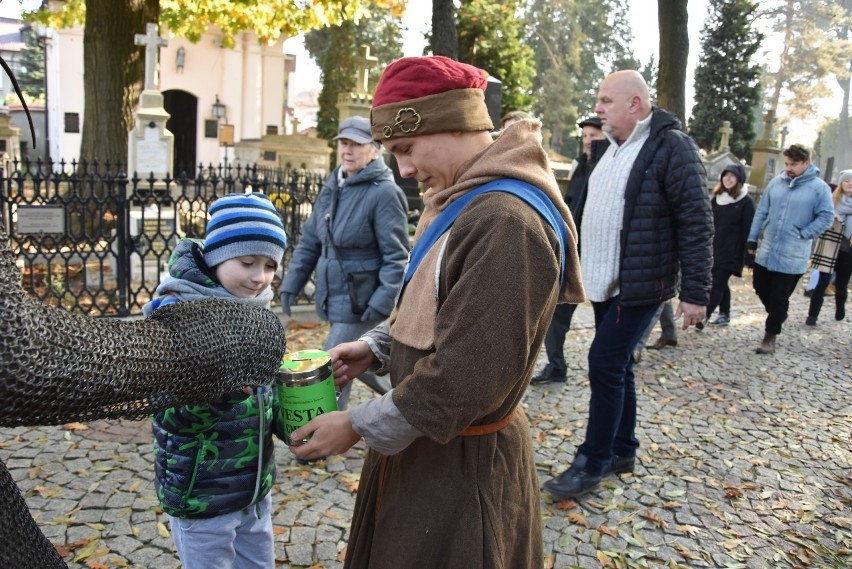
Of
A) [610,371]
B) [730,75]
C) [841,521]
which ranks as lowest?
[841,521]

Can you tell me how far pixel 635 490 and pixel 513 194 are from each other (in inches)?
114

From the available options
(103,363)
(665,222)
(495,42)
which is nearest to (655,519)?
(665,222)

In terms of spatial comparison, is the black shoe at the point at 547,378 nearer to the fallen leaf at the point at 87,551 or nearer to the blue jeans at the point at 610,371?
the blue jeans at the point at 610,371

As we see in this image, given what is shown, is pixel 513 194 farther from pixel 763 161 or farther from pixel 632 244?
pixel 763 161

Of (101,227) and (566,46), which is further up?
(566,46)

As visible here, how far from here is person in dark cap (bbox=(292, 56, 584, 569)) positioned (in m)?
1.50

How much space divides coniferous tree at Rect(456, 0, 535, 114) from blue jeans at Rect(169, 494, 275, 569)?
15.3 metres

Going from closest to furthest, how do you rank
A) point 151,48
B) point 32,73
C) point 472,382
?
point 472,382, point 151,48, point 32,73

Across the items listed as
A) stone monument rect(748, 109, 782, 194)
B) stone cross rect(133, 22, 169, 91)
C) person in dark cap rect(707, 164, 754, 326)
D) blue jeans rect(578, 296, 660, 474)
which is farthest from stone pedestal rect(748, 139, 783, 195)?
blue jeans rect(578, 296, 660, 474)

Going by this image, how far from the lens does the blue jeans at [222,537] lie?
7.04 feet

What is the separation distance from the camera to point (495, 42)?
660 inches

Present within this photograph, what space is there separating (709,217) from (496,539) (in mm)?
2461

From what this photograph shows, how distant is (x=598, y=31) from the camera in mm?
49719

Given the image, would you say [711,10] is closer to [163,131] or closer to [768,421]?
[163,131]
